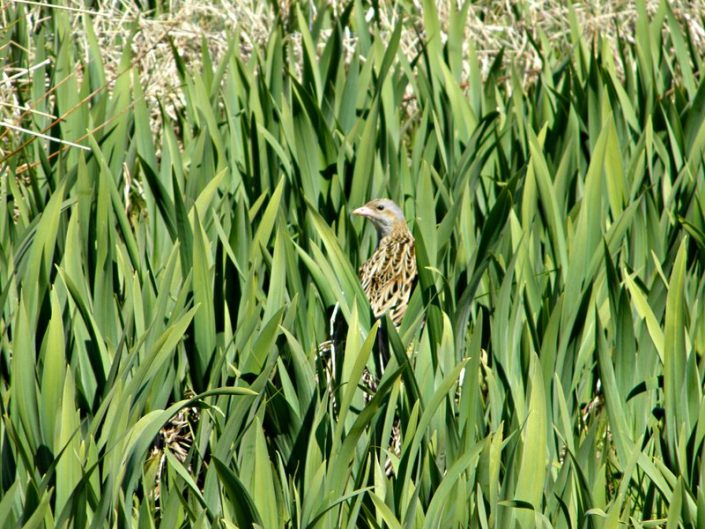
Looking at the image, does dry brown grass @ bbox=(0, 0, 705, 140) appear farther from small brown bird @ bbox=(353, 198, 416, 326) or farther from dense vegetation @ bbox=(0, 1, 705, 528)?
small brown bird @ bbox=(353, 198, 416, 326)

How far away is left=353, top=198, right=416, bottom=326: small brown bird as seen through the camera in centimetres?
278

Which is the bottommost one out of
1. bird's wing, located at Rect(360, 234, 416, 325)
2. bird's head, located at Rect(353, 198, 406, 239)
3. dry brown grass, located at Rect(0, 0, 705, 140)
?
bird's wing, located at Rect(360, 234, 416, 325)

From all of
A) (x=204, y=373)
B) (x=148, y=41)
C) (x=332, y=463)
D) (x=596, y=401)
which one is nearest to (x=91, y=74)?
(x=148, y=41)

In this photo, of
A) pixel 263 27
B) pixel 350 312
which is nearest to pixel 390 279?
pixel 350 312

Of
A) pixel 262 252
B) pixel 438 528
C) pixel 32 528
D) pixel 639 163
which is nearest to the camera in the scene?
pixel 32 528

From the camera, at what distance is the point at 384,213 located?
2.93 metres

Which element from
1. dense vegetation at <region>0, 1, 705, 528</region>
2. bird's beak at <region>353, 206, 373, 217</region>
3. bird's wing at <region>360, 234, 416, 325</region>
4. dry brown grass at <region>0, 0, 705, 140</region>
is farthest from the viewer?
dry brown grass at <region>0, 0, 705, 140</region>

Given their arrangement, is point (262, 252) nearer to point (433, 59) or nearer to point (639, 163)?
point (639, 163)

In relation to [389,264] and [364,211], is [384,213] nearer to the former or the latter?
[364,211]

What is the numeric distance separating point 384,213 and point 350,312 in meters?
0.67

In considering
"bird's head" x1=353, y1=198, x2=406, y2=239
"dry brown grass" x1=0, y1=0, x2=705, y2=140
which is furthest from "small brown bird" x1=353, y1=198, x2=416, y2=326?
"dry brown grass" x1=0, y1=0, x2=705, y2=140

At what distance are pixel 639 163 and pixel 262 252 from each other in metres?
1.18

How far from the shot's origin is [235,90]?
362 centimetres

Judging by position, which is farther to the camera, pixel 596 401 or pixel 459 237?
pixel 459 237
